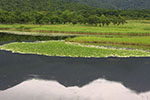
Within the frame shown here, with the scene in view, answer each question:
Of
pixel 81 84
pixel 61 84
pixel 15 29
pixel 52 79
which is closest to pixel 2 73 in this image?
pixel 52 79

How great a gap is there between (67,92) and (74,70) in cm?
821

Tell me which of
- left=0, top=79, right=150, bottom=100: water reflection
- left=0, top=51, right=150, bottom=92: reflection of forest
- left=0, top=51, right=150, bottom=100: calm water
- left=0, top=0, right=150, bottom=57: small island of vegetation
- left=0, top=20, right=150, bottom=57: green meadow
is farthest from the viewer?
left=0, top=0, right=150, bottom=57: small island of vegetation

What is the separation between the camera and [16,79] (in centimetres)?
2527

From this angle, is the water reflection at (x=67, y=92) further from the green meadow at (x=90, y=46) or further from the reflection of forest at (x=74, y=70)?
the green meadow at (x=90, y=46)

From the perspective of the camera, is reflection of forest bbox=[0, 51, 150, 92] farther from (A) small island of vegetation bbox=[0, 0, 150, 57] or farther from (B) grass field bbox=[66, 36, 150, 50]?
(B) grass field bbox=[66, 36, 150, 50]

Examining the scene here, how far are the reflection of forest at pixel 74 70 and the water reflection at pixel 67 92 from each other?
3.53ft

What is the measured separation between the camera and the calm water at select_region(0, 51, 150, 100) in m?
21.0

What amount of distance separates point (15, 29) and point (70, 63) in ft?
233

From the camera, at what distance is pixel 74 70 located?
29531 millimetres

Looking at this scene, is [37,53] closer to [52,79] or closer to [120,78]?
[52,79]

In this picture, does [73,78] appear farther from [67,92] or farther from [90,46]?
[90,46]

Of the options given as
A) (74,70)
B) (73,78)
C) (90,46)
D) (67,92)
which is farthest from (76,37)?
(67,92)

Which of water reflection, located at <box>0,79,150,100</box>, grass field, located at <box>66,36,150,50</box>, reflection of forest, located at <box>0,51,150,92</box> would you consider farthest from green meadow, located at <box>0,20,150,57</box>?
water reflection, located at <box>0,79,150,100</box>

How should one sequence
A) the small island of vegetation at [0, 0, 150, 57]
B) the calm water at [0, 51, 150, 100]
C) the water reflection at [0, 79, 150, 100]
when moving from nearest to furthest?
the water reflection at [0, 79, 150, 100] → the calm water at [0, 51, 150, 100] → the small island of vegetation at [0, 0, 150, 57]
